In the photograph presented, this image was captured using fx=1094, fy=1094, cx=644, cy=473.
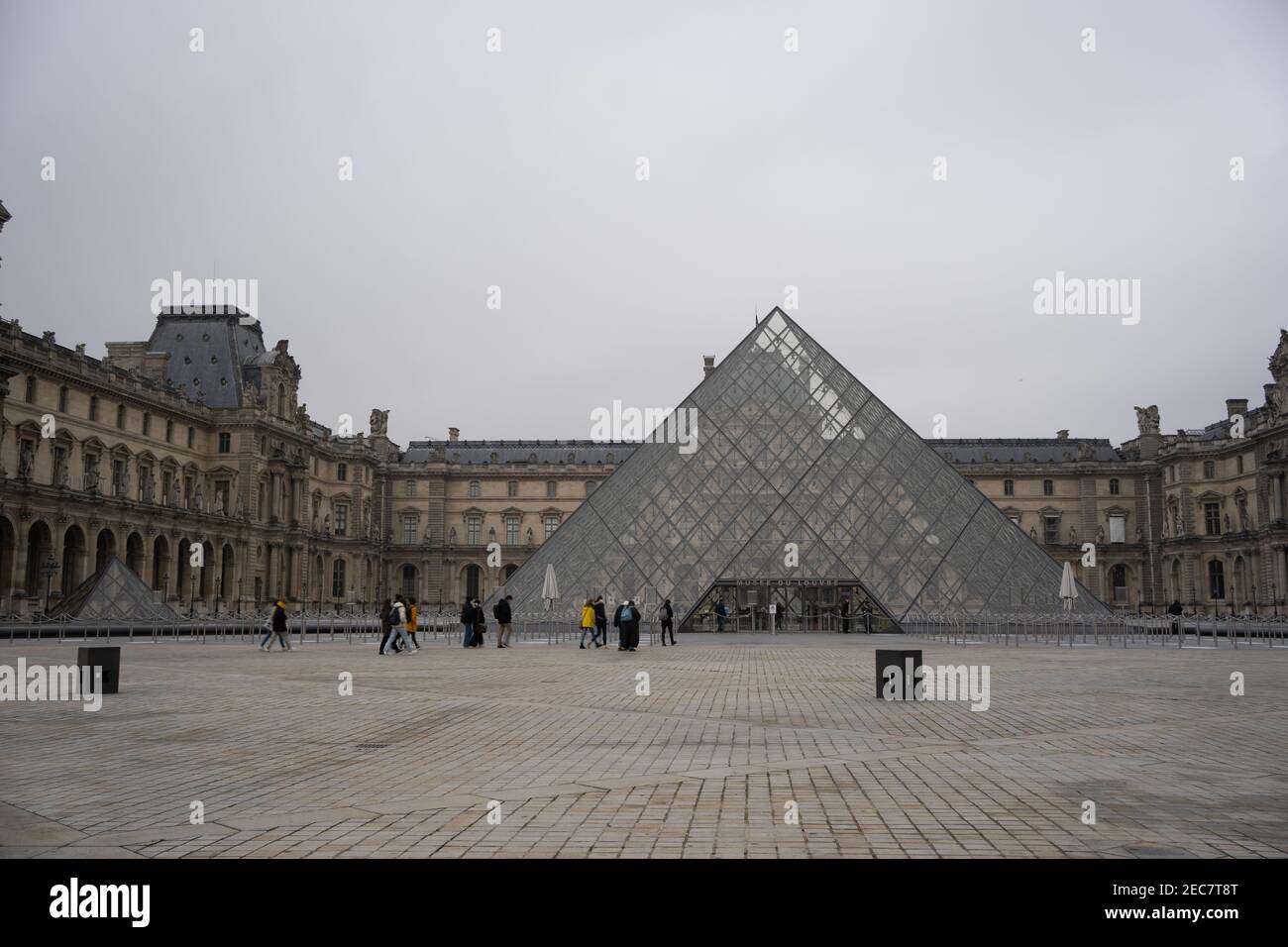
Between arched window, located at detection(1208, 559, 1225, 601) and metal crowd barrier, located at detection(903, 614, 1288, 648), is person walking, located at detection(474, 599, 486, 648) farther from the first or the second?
arched window, located at detection(1208, 559, 1225, 601)

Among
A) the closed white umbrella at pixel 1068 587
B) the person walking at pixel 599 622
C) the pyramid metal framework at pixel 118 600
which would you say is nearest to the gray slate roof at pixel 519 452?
the pyramid metal framework at pixel 118 600

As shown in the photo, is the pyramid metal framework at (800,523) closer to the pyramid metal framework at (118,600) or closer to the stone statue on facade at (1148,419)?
the pyramid metal framework at (118,600)

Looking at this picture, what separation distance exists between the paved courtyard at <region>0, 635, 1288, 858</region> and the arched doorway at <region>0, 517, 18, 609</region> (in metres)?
29.4

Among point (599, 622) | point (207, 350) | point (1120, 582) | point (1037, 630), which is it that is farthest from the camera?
point (1120, 582)

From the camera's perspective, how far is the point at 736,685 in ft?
41.1

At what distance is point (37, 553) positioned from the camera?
40.2 metres

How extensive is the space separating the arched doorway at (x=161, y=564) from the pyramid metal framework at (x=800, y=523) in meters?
24.6

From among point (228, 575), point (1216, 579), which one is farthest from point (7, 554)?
point (1216, 579)

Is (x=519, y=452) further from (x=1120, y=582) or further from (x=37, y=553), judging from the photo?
(x=1120, y=582)

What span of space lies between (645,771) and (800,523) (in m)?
21.6

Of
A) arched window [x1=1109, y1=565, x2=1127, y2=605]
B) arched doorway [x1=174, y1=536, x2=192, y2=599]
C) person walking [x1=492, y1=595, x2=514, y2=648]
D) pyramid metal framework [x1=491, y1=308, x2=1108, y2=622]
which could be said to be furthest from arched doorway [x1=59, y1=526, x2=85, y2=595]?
arched window [x1=1109, y1=565, x2=1127, y2=605]

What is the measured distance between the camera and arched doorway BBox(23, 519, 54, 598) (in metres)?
39.5
